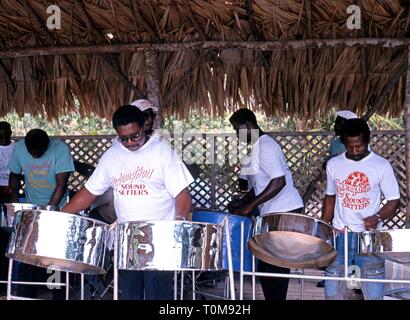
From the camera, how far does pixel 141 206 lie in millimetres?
2990

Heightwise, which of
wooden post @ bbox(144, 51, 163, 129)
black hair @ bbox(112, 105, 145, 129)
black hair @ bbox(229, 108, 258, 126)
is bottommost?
black hair @ bbox(112, 105, 145, 129)

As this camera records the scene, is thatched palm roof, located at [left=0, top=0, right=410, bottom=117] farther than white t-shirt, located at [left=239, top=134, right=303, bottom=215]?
Yes

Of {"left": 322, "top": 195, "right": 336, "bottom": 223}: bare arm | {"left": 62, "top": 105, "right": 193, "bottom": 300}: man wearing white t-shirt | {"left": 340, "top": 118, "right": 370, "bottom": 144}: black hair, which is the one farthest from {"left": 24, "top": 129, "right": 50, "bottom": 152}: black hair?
{"left": 340, "top": 118, "right": 370, "bottom": 144}: black hair

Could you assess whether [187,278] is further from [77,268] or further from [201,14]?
[77,268]

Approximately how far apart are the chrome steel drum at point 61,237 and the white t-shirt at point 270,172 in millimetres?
1030

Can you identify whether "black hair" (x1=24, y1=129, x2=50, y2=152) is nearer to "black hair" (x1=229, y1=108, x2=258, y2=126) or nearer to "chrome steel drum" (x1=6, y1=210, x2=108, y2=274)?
"black hair" (x1=229, y1=108, x2=258, y2=126)

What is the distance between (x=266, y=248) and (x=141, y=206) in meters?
0.55

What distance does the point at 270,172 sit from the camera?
3.62m

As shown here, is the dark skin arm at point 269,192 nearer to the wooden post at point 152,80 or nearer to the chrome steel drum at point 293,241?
the chrome steel drum at point 293,241

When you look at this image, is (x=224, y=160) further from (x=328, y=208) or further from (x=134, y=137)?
(x=134, y=137)

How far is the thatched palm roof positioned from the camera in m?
4.77

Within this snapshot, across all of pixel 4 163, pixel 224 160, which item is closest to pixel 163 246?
pixel 4 163

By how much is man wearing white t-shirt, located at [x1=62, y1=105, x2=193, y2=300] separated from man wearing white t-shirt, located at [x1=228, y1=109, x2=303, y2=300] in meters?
0.70
